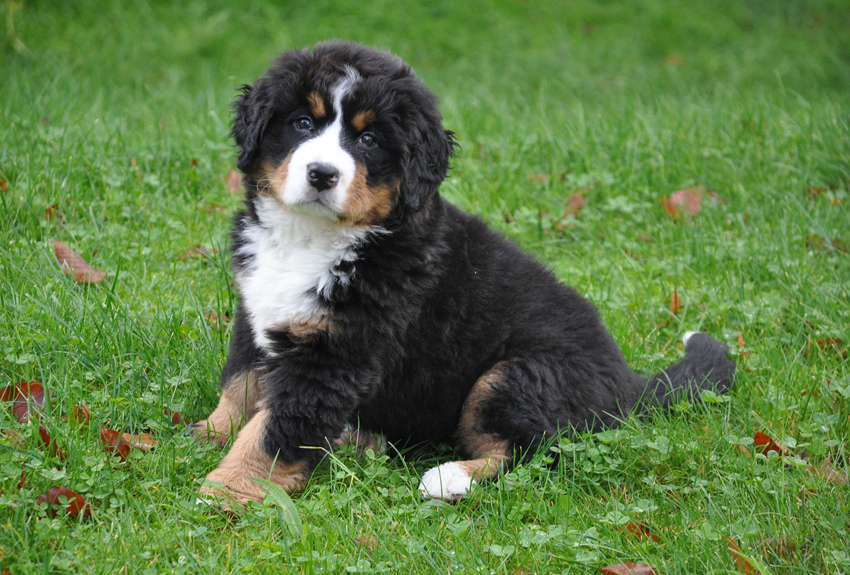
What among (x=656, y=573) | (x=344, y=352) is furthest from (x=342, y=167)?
(x=656, y=573)

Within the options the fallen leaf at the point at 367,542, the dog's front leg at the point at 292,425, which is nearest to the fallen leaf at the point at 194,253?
the dog's front leg at the point at 292,425

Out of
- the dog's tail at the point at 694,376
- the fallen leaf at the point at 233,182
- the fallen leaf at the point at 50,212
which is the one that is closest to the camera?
Result: the dog's tail at the point at 694,376

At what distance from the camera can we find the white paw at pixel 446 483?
2.80m

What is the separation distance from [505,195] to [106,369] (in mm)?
2725

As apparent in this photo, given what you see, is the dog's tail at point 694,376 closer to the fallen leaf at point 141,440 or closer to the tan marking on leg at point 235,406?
the tan marking on leg at point 235,406

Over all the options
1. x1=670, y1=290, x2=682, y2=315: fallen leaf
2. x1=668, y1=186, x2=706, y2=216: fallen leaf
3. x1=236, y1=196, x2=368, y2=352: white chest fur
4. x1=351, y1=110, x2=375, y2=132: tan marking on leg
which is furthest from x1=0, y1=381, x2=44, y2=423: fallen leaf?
x1=668, y1=186, x2=706, y2=216: fallen leaf

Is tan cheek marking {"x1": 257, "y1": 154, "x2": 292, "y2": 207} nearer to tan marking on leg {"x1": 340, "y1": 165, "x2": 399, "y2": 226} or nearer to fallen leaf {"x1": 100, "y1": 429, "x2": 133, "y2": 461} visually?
tan marking on leg {"x1": 340, "y1": 165, "x2": 399, "y2": 226}

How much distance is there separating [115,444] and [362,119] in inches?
56.2

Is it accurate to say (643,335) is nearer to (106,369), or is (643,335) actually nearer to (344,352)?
(344,352)

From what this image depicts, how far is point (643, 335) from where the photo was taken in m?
3.94

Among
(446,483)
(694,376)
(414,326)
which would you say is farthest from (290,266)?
(694,376)

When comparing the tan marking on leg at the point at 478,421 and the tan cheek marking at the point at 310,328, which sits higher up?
the tan cheek marking at the point at 310,328

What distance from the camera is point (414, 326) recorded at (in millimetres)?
2998

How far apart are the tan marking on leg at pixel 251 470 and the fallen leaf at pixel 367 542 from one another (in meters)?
0.42
